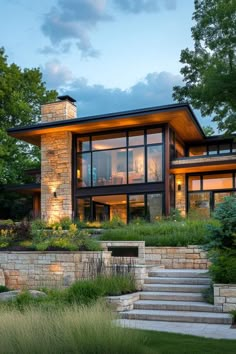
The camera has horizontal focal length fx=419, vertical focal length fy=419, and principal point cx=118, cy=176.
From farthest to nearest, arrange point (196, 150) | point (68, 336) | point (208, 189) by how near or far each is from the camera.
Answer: point (196, 150)
point (208, 189)
point (68, 336)

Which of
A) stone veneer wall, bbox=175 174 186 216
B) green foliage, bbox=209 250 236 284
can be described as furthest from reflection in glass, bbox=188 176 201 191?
green foliage, bbox=209 250 236 284

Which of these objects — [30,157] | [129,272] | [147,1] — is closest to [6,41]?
[30,157]

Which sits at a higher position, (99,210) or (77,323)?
(99,210)

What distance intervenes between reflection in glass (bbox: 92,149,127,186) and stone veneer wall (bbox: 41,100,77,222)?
1189mm

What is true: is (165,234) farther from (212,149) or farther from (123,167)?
(212,149)

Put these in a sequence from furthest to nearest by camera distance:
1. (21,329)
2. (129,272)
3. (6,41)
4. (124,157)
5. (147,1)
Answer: (6,41)
(124,157)
(147,1)
(129,272)
(21,329)

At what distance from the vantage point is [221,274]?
7898mm

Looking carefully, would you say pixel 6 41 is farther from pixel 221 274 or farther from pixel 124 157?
pixel 221 274

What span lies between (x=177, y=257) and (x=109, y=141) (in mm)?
8995

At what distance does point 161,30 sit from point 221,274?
1151 centimetres

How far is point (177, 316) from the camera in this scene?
7461 mm

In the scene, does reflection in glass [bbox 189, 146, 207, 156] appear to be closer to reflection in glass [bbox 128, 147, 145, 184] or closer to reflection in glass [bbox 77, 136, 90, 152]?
reflection in glass [bbox 128, 147, 145, 184]

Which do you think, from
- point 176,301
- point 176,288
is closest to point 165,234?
point 176,288

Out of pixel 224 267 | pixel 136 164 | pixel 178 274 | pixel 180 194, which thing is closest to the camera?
pixel 224 267
